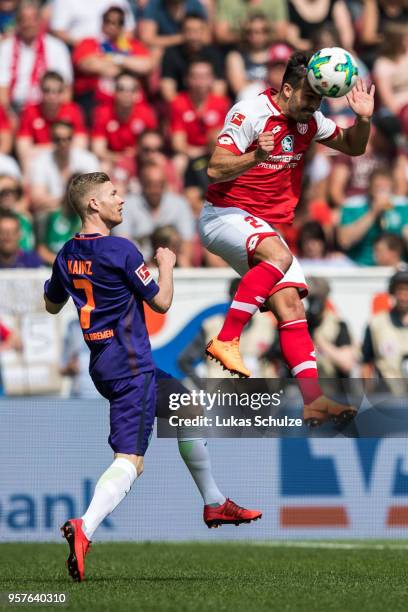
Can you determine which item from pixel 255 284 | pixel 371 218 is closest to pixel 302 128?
pixel 255 284

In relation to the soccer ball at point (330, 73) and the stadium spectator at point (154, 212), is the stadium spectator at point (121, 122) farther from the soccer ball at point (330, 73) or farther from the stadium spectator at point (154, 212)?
the soccer ball at point (330, 73)

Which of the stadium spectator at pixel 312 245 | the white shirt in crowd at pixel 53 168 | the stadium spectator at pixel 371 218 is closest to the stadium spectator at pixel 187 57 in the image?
the white shirt in crowd at pixel 53 168

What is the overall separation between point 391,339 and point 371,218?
2878 millimetres

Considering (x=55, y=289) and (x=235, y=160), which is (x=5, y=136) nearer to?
(x=55, y=289)

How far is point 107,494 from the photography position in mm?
7750

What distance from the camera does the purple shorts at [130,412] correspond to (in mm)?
7918

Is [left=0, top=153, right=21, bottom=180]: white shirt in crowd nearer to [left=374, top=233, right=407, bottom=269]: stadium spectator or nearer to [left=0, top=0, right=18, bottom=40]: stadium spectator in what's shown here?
[left=0, top=0, right=18, bottom=40]: stadium spectator

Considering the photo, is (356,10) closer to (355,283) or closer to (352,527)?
(355,283)

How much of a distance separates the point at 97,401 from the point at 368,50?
310 inches

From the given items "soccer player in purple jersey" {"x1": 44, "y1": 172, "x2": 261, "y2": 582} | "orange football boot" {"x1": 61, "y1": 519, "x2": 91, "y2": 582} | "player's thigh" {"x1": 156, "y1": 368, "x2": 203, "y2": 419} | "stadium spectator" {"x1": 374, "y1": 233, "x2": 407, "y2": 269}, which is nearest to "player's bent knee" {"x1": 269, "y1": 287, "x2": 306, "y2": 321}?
"player's thigh" {"x1": 156, "y1": 368, "x2": 203, "y2": 419}

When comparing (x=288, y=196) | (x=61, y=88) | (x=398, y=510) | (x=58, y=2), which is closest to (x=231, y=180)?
(x=288, y=196)

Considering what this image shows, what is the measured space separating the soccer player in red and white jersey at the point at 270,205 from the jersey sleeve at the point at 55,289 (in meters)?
1.00

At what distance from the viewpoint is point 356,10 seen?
57.2ft

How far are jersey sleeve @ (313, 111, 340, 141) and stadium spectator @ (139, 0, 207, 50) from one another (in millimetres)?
8188
